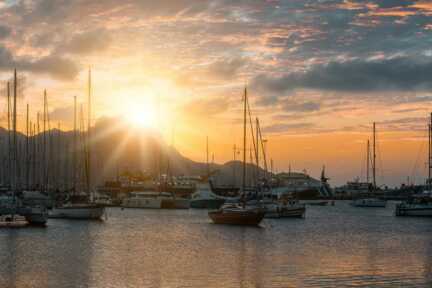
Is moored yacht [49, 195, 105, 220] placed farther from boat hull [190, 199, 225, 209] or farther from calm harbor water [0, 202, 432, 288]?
boat hull [190, 199, 225, 209]

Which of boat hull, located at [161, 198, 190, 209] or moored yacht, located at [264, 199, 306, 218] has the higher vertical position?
moored yacht, located at [264, 199, 306, 218]

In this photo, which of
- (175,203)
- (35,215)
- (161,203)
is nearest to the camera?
(35,215)

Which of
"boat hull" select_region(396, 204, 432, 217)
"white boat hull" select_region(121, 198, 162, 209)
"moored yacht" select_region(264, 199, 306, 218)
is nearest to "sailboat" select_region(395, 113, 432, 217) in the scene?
"boat hull" select_region(396, 204, 432, 217)

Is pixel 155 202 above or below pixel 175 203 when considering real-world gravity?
above

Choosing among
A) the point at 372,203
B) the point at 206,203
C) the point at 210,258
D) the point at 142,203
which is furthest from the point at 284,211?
the point at 372,203

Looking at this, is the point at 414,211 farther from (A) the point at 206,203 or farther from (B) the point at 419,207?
(A) the point at 206,203

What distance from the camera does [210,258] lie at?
1738 inches

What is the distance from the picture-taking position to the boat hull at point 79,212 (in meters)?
79.9

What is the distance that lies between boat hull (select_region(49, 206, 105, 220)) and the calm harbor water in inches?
348

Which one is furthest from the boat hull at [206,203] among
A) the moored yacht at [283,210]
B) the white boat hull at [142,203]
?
the moored yacht at [283,210]

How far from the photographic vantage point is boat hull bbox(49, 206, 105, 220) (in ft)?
262

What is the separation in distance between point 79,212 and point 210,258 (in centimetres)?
3941

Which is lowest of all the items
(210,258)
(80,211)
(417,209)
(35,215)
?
(417,209)

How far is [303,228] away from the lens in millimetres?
77812
